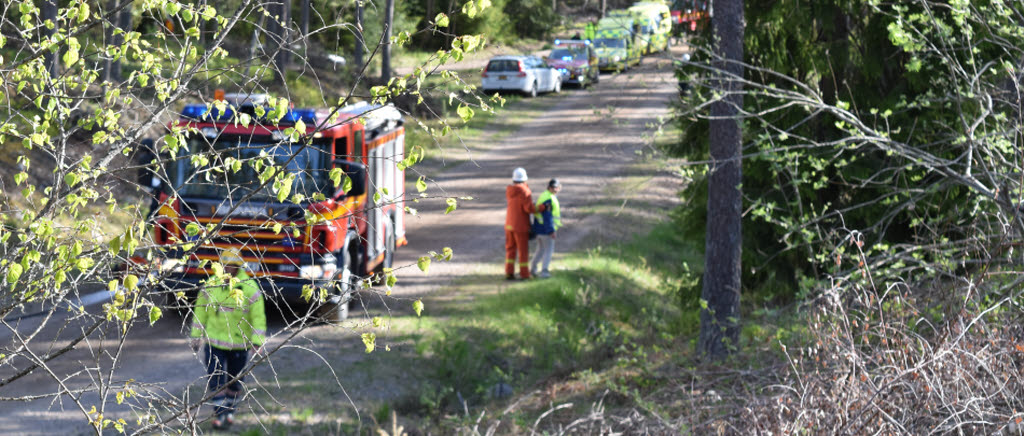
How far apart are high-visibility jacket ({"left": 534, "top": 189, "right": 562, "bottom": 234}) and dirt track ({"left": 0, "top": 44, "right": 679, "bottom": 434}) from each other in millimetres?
1299

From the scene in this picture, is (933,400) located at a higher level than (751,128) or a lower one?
lower

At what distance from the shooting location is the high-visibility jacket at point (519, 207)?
46.7 feet

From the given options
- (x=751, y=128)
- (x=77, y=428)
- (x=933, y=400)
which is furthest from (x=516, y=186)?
(x=933, y=400)

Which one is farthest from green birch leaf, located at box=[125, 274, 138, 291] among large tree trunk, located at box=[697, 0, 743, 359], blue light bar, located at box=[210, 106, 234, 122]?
large tree trunk, located at box=[697, 0, 743, 359]

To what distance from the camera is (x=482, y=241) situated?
18.1m

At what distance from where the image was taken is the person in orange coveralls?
46.8 ft

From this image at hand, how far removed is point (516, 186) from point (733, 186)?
147 inches

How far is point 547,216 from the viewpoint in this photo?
14.6 m

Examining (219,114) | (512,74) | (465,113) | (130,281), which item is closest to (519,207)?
(219,114)

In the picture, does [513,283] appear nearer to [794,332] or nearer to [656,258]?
[656,258]

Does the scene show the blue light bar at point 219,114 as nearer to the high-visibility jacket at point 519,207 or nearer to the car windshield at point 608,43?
the car windshield at point 608,43

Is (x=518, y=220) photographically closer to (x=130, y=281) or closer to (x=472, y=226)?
(x=472, y=226)

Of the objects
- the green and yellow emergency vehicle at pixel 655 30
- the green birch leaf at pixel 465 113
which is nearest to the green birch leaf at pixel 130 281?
the green birch leaf at pixel 465 113

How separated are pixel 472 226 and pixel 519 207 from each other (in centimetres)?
497
